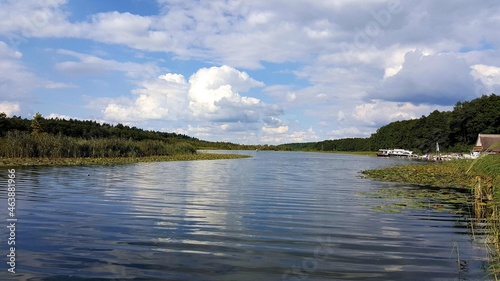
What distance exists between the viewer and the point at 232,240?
34.7 feet

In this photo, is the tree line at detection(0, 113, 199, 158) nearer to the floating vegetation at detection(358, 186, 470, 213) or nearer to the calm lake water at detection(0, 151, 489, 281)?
the calm lake water at detection(0, 151, 489, 281)

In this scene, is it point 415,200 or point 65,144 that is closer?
point 415,200

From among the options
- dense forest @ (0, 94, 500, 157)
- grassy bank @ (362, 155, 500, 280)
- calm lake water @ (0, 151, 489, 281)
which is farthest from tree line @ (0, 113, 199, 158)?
grassy bank @ (362, 155, 500, 280)

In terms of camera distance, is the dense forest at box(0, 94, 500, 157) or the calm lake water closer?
the calm lake water

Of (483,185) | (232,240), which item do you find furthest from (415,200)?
(232,240)

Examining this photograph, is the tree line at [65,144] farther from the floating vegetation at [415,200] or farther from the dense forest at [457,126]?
the dense forest at [457,126]

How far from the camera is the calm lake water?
798 centimetres

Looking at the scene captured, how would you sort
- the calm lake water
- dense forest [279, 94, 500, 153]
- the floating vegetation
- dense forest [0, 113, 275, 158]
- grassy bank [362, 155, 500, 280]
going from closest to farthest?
the calm lake water, grassy bank [362, 155, 500, 280], the floating vegetation, dense forest [0, 113, 275, 158], dense forest [279, 94, 500, 153]

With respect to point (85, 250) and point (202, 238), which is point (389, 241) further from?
point (85, 250)

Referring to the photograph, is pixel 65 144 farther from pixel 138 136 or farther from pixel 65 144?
pixel 138 136

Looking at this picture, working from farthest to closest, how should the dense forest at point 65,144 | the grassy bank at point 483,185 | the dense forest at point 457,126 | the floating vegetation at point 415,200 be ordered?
1. the dense forest at point 457,126
2. the dense forest at point 65,144
3. the floating vegetation at point 415,200
4. the grassy bank at point 483,185

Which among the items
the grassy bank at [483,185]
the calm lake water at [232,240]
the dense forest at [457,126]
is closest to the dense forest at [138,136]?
the dense forest at [457,126]

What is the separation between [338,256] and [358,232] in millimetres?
3043

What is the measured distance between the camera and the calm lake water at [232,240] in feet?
26.2
